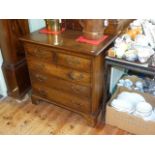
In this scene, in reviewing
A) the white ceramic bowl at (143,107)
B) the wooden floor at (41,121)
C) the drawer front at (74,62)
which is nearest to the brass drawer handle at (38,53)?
the drawer front at (74,62)

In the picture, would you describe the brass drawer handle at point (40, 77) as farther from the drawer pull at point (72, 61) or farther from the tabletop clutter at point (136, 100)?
the tabletop clutter at point (136, 100)

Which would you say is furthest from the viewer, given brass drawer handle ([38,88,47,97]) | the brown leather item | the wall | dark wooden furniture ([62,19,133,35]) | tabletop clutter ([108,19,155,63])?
the wall

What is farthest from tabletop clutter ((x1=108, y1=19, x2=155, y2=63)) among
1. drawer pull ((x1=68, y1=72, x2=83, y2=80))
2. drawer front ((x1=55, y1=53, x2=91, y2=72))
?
drawer pull ((x1=68, y1=72, x2=83, y2=80))

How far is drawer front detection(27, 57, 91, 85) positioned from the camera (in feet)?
5.25

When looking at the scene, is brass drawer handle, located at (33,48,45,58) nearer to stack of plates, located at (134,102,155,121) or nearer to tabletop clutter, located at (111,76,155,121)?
tabletop clutter, located at (111,76,155,121)

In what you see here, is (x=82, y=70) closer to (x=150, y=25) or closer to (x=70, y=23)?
(x=70, y=23)

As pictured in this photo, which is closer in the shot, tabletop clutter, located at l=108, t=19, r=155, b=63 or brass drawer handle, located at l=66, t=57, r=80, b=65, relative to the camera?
tabletop clutter, located at l=108, t=19, r=155, b=63

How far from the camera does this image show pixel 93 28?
5.08ft

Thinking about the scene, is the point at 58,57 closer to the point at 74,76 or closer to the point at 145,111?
the point at 74,76
